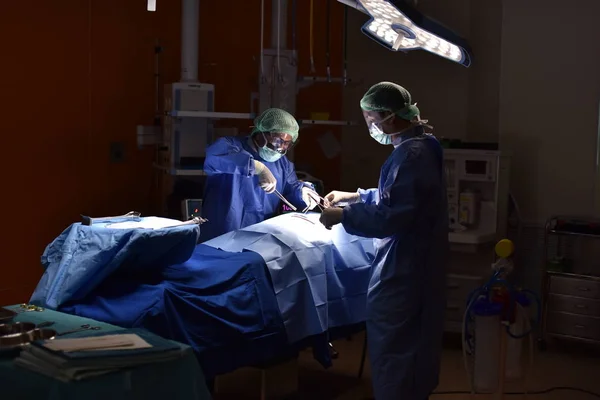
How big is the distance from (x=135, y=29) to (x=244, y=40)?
35.9 inches

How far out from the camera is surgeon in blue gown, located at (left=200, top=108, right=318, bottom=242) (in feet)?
13.2

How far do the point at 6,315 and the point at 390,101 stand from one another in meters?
1.76

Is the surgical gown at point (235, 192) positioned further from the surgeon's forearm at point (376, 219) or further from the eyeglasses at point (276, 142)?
the surgeon's forearm at point (376, 219)

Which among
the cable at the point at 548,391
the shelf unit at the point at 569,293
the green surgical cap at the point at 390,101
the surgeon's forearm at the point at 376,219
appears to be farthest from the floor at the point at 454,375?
the green surgical cap at the point at 390,101

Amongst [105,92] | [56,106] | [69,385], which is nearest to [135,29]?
[105,92]

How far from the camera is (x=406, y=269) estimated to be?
10.4 ft

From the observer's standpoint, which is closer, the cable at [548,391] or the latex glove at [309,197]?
the latex glove at [309,197]

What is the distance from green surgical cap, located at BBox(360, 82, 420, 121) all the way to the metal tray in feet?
5.53

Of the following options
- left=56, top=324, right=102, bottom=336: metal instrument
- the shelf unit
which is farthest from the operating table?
the shelf unit

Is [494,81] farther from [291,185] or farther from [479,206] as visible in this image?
[291,185]

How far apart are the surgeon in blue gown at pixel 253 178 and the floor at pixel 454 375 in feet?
3.28

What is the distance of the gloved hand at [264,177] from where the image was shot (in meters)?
3.93

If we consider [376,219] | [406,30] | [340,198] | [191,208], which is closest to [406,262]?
[376,219]

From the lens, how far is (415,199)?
3.12m
